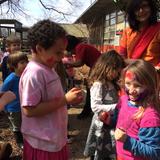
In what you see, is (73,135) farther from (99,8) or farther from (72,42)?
(99,8)

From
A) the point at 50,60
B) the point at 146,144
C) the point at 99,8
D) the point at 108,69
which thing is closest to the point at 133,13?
the point at 108,69

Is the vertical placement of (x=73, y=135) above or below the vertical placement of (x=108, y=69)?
below

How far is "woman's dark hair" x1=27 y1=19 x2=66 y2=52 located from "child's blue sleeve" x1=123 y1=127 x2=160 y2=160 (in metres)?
0.77

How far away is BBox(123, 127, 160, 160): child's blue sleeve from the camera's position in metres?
2.13

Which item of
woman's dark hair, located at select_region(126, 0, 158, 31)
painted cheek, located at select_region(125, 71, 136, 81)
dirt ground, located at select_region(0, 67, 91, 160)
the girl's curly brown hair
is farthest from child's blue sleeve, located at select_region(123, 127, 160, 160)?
dirt ground, located at select_region(0, 67, 91, 160)

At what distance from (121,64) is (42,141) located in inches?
51.3

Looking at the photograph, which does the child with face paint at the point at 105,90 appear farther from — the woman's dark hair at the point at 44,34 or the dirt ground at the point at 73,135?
the woman's dark hair at the point at 44,34

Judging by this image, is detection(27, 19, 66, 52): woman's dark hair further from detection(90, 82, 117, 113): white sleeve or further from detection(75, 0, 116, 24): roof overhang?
detection(75, 0, 116, 24): roof overhang

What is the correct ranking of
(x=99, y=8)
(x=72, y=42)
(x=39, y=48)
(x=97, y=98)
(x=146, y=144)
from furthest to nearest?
(x=99, y=8), (x=72, y=42), (x=97, y=98), (x=39, y=48), (x=146, y=144)

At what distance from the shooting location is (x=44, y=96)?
2314 millimetres

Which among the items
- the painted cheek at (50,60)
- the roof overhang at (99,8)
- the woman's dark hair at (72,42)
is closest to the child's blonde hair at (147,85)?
the painted cheek at (50,60)

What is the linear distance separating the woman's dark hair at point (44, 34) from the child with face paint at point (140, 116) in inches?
20.5

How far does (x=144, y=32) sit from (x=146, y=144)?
5.24ft

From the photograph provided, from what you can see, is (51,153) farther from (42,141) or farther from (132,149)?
(132,149)
